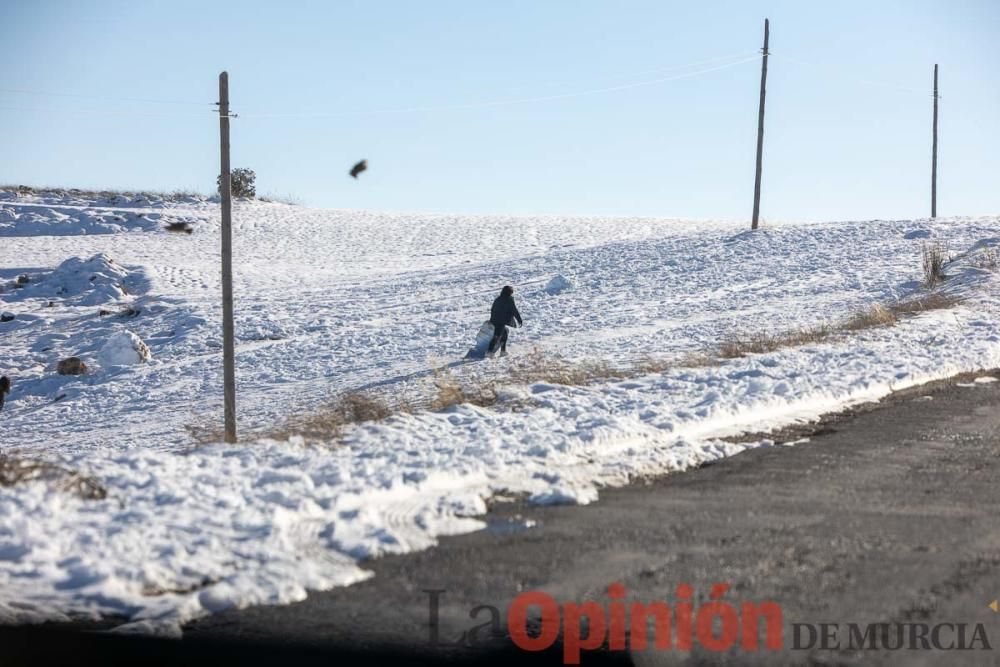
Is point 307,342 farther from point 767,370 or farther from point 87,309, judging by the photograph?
point 767,370

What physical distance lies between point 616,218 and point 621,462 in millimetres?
49488

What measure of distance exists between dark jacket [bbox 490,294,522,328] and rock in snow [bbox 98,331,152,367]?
11.2m

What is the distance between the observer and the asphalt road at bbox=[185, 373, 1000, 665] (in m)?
4.71

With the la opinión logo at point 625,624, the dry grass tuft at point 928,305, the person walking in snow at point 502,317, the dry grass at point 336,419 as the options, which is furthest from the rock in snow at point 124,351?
the la opinión logo at point 625,624

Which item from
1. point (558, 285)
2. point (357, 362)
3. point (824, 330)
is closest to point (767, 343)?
point (824, 330)

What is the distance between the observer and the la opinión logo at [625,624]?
456 centimetres

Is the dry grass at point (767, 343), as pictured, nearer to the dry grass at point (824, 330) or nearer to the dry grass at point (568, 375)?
the dry grass at point (824, 330)

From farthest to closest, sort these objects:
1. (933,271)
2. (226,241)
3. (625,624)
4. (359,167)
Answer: (359,167), (933,271), (226,241), (625,624)

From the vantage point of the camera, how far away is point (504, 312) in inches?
798

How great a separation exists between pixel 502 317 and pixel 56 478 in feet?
45.2

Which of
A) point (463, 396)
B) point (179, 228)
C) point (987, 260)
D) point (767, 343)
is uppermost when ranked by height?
point (179, 228)

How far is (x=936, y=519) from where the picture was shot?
6.55 m

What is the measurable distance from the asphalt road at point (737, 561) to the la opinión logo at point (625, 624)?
5cm

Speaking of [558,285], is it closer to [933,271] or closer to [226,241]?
[933,271]
